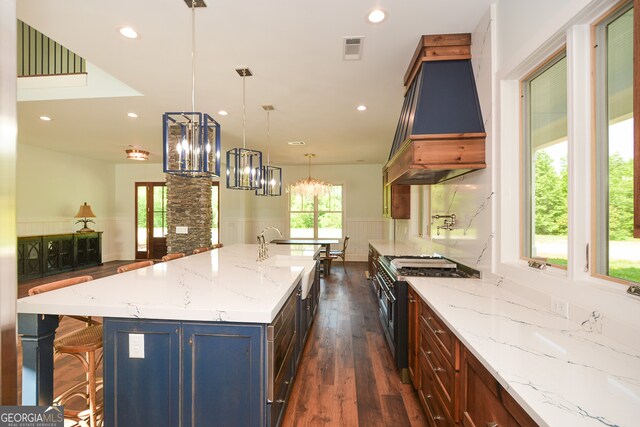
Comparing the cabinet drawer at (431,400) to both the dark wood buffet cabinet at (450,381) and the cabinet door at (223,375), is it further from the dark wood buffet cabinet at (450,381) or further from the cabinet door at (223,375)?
the cabinet door at (223,375)

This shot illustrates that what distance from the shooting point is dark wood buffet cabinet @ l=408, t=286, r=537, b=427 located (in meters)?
1.08

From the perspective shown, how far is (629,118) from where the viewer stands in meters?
1.31

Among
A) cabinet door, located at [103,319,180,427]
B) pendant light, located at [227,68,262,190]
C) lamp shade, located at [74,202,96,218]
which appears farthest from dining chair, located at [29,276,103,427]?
A: lamp shade, located at [74,202,96,218]

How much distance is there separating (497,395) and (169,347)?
5.08 feet

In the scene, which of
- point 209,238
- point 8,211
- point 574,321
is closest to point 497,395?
point 574,321

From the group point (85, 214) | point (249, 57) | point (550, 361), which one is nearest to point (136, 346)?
point (550, 361)

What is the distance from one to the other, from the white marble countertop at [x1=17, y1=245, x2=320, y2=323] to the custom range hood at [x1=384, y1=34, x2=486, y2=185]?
4.84ft

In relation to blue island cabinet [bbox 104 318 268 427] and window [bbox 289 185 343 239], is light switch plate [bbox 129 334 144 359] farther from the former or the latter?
window [bbox 289 185 343 239]

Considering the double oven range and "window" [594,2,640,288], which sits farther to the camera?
the double oven range

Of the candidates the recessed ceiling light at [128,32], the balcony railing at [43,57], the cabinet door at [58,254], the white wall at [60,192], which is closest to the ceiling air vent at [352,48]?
the recessed ceiling light at [128,32]

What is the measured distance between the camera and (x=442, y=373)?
1.70 m

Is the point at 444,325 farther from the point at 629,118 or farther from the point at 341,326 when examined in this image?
the point at 341,326

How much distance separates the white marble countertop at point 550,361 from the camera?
81 cm

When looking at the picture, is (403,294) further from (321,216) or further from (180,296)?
(321,216)
